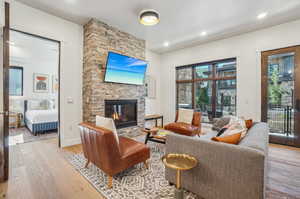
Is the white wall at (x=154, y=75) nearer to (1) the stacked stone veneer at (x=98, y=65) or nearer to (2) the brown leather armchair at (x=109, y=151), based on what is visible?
(1) the stacked stone veneer at (x=98, y=65)

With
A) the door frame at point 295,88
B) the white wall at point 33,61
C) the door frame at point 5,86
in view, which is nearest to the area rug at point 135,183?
the door frame at point 5,86

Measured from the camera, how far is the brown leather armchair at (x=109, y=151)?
1.77 meters

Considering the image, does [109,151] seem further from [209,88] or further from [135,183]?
[209,88]

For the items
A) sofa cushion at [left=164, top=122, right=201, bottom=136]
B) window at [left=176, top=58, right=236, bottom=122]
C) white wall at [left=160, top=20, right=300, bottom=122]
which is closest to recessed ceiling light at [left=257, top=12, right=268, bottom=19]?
white wall at [left=160, top=20, right=300, bottom=122]

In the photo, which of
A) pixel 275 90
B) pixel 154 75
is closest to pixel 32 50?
pixel 154 75

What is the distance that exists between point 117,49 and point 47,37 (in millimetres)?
1595

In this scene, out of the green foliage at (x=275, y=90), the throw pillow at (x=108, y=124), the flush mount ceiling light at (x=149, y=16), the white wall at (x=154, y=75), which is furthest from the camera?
the white wall at (x=154, y=75)

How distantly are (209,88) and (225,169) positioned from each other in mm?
4003

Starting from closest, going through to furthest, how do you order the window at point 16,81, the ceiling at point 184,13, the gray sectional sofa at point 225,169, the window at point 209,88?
1. the gray sectional sofa at point 225,169
2. the ceiling at point 184,13
3. the window at point 209,88
4. the window at point 16,81

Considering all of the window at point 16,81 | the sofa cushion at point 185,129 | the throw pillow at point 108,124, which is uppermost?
the window at point 16,81

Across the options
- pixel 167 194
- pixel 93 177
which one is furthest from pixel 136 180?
pixel 93 177

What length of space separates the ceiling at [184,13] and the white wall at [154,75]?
1591 millimetres

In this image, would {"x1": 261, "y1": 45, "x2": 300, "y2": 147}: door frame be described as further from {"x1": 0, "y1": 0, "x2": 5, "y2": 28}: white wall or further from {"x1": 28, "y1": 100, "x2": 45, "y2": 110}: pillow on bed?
{"x1": 28, "y1": 100, "x2": 45, "y2": 110}: pillow on bed

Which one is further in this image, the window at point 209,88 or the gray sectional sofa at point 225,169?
the window at point 209,88
